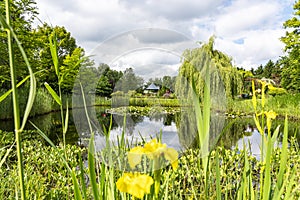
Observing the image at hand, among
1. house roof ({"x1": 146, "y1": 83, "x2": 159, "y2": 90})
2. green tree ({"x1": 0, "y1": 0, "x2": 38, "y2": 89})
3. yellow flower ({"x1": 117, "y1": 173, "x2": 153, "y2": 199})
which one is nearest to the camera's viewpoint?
yellow flower ({"x1": 117, "y1": 173, "x2": 153, "y2": 199})

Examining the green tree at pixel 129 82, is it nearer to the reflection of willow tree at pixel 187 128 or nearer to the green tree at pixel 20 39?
the reflection of willow tree at pixel 187 128

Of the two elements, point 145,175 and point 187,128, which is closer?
point 145,175

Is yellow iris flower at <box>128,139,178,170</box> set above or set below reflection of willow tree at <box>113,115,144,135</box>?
above

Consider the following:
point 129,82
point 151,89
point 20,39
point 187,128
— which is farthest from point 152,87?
point 20,39

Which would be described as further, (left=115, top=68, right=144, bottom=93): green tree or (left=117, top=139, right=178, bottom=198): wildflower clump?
(left=115, top=68, right=144, bottom=93): green tree

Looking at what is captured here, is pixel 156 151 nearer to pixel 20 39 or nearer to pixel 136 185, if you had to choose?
pixel 136 185

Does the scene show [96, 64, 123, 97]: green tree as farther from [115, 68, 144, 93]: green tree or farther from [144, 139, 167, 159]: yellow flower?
[144, 139, 167, 159]: yellow flower

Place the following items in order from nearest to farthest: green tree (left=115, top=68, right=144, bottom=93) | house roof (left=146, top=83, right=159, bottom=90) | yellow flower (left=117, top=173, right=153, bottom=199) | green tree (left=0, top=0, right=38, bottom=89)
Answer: yellow flower (left=117, top=173, right=153, bottom=199)
green tree (left=115, top=68, right=144, bottom=93)
house roof (left=146, top=83, right=159, bottom=90)
green tree (left=0, top=0, right=38, bottom=89)

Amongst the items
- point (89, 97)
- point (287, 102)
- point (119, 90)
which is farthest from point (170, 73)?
point (287, 102)

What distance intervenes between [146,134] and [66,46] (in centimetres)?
1649

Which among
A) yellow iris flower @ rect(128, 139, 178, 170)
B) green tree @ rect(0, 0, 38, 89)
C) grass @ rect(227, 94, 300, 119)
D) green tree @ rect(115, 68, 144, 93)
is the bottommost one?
grass @ rect(227, 94, 300, 119)

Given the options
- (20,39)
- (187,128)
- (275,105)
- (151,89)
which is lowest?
(275,105)

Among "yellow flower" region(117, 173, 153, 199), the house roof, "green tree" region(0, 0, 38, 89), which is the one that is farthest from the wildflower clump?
"green tree" region(0, 0, 38, 89)

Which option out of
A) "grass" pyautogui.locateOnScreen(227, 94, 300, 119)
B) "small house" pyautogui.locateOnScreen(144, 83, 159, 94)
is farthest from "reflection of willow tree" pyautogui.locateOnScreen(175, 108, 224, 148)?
"grass" pyautogui.locateOnScreen(227, 94, 300, 119)
